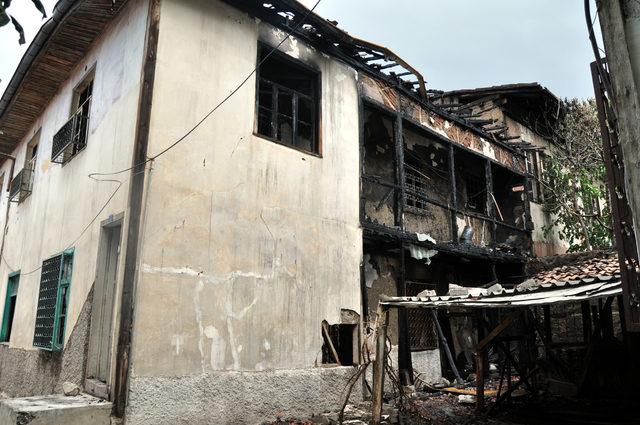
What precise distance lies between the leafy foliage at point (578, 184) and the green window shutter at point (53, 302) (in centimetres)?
1326

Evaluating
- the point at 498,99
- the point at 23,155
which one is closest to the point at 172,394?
the point at 23,155

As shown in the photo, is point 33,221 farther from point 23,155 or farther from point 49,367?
point 49,367

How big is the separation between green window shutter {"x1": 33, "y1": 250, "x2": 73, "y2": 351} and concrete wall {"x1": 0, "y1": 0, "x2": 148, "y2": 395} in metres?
0.20

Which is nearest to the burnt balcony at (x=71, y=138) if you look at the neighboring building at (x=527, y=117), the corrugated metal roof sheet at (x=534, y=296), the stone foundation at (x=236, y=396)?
the stone foundation at (x=236, y=396)

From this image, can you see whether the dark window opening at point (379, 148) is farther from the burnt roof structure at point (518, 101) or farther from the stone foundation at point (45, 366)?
the stone foundation at point (45, 366)

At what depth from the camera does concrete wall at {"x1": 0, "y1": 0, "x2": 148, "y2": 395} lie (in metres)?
6.72

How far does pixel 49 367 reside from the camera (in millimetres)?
7430

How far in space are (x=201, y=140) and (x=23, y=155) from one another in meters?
7.81

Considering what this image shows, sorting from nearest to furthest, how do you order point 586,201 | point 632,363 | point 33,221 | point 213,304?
point 213,304, point 632,363, point 33,221, point 586,201

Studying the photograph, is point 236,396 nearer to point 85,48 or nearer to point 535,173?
point 85,48

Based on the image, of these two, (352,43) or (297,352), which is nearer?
(297,352)

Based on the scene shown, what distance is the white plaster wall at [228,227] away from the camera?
→ 5996 mm

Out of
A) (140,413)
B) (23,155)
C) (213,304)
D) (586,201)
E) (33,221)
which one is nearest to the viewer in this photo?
(140,413)

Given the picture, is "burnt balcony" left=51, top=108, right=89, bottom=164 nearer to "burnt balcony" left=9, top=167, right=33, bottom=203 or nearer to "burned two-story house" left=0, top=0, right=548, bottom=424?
"burned two-story house" left=0, top=0, right=548, bottom=424
